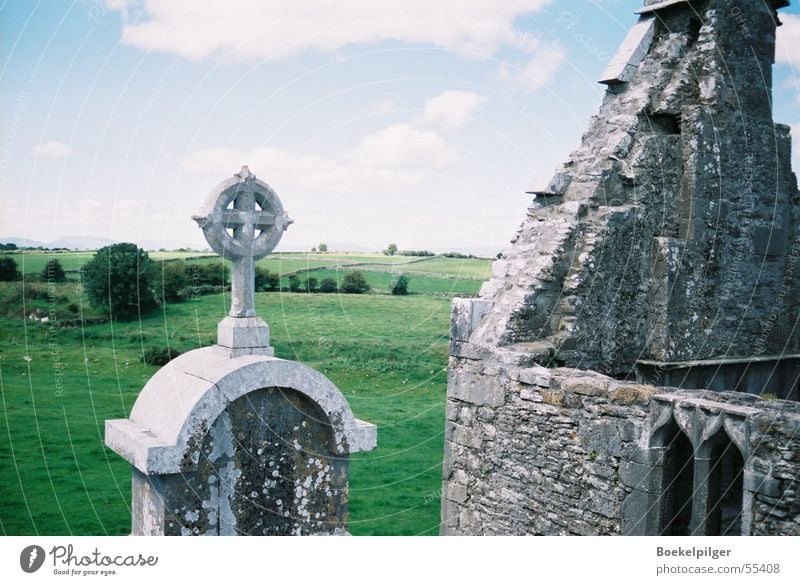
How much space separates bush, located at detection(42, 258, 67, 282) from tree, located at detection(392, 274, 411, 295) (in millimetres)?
7253

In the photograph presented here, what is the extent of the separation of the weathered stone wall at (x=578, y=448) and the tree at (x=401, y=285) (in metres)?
7.68

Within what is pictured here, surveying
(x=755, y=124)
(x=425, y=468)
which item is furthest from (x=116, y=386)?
(x=755, y=124)

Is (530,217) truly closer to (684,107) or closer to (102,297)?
(684,107)

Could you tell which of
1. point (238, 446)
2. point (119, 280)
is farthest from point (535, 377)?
point (119, 280)

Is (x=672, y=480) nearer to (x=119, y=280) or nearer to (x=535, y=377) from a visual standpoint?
(x=535, y=377)

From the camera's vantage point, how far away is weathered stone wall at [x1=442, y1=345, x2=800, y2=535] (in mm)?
6441

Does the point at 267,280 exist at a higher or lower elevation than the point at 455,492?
higher

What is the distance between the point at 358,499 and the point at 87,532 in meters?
3.81

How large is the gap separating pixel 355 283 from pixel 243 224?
11.0 metres

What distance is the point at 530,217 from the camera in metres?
10.4

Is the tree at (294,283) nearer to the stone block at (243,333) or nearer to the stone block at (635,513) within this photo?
the stone block at (635,513)

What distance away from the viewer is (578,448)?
813 cm

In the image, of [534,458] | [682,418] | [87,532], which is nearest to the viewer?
[682,418]
